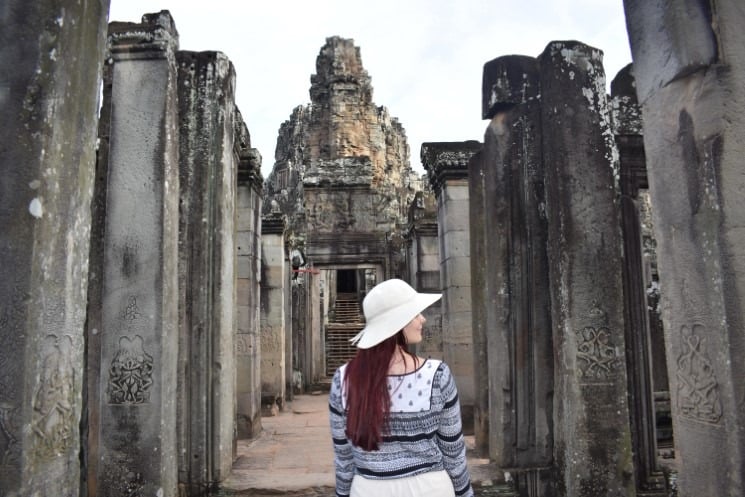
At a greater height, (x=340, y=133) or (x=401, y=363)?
(x=340, y=133)

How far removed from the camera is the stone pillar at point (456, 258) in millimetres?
8336

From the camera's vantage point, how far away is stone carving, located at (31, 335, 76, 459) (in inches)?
95.5

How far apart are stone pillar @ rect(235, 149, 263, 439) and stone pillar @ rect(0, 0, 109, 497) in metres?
5.15

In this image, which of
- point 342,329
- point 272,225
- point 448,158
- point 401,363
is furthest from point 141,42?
point 342,329

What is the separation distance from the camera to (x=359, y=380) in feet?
7.42

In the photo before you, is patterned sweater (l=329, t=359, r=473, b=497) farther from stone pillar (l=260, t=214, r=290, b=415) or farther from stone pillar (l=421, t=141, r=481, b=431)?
stone pillar (l=260, t=214, r=290, b=415)

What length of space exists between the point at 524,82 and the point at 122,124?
3.33 m

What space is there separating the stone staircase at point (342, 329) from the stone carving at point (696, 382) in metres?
16.2

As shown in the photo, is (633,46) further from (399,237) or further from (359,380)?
(399,237)

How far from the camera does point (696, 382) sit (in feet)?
9.30

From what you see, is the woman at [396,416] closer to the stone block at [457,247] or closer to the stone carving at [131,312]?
the stone carving at [131,312]

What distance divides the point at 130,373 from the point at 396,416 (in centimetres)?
295

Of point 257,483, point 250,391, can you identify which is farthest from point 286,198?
point 257,483

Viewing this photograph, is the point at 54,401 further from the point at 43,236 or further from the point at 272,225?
the point at 272,225
